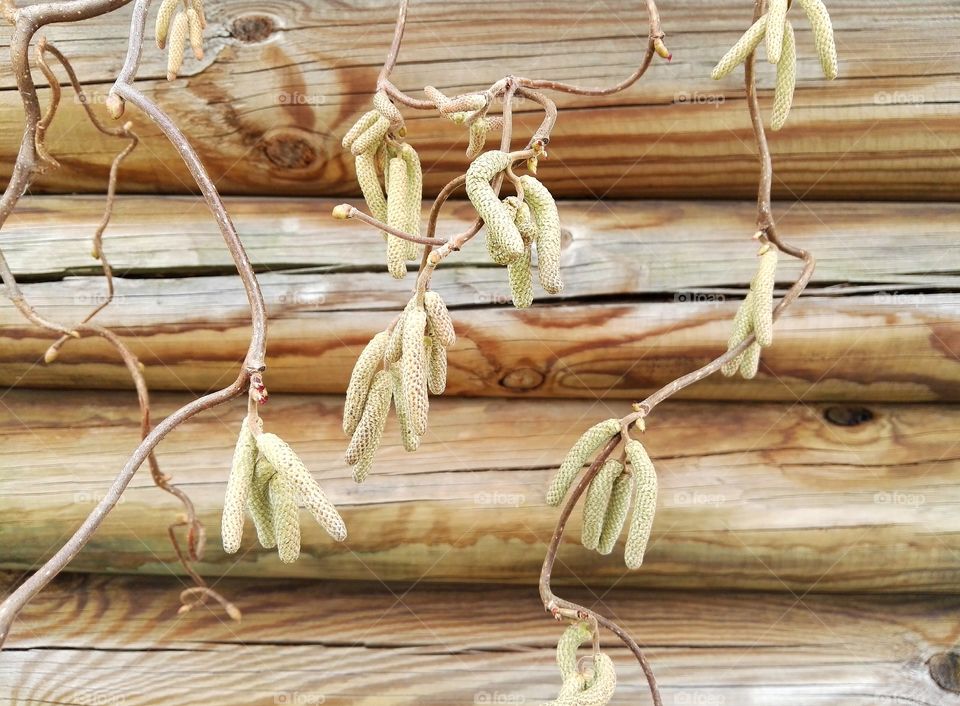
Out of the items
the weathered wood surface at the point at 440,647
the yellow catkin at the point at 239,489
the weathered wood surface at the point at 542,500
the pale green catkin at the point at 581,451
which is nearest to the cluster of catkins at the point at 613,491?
the pale green catkin at the point at 581,451

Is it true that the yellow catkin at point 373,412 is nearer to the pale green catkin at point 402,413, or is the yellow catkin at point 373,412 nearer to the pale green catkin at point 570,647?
the pale green catkin at point 402,413

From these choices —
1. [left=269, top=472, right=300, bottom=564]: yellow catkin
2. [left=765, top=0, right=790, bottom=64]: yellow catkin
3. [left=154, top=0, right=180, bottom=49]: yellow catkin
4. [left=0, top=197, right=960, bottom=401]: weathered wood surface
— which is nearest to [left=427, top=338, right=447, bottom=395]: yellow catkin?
[left=269, top=472, right=300, bottom=564]: yellow catkin

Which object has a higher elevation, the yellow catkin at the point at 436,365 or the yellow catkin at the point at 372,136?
the yellow catkin at the point at 372,136

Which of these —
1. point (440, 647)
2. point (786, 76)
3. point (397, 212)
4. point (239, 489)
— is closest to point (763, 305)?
point (786, 76)

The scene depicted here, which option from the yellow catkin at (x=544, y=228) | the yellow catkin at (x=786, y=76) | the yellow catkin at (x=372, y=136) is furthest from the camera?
the yellow catkin at (x=786, y=76)

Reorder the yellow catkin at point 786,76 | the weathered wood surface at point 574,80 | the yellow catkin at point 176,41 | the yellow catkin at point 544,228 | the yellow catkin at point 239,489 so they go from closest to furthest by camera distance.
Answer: the yellow catkin at point 239,489
the yellow catkin at point 544,228
the yellow catkin at point 786,76
the yellow catkin at point 176,41
the weathered wood surface at point 574,80
